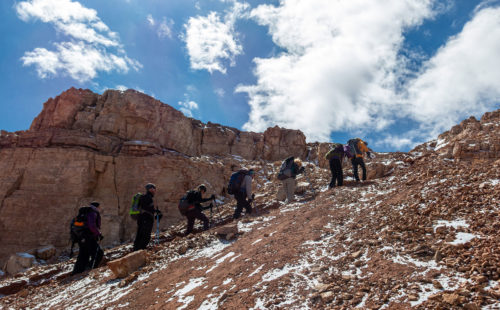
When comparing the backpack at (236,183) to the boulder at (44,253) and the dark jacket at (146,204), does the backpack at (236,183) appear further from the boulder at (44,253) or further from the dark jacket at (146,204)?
the boulder at (44,253)

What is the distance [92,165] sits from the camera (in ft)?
81.8

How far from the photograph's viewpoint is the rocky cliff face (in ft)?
71.3

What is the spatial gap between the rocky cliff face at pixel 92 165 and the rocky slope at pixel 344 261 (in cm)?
1474

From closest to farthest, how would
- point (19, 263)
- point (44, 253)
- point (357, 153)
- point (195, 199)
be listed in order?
1. point (195, 199)
2. point (357, 153)
3. point (19, 263)
4. point (44, 253)

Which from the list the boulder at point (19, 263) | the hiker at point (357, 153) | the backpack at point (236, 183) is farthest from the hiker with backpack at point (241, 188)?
the boulder at point (19, 263)

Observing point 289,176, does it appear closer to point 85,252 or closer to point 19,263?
point 85,252

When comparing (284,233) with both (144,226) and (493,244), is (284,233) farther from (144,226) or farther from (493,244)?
(144,226)

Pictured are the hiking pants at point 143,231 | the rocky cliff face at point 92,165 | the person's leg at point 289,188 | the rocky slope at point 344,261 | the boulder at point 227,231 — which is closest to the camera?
the rocky slope at point 344,261

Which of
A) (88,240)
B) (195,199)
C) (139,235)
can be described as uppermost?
(195,199)

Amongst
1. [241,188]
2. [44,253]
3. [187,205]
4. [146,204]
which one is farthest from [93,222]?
[44,253]

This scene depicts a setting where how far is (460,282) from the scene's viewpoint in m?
2.95

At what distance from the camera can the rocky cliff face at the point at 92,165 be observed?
21734mm

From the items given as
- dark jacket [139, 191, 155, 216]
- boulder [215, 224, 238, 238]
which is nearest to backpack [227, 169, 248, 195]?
boulder [215, 224, 238, 238]

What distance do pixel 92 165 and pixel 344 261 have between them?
85.1 ft
